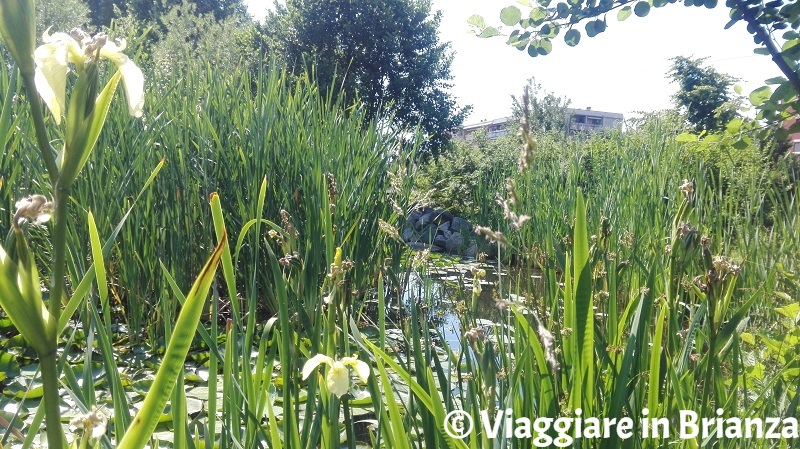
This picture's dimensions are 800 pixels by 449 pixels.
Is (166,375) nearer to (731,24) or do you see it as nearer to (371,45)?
(731,24)

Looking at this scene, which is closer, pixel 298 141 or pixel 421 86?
pixel 298 141

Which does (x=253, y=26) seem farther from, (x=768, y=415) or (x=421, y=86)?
(x=768, y=415)

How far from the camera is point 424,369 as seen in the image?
98 cm

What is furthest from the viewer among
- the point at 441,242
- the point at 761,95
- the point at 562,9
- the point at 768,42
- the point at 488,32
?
the point at 441,242

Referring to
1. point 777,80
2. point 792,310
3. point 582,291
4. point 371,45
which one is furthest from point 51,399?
point 371,45

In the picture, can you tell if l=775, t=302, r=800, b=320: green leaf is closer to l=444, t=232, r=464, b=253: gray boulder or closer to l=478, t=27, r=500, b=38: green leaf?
l=478, t=27, r=500, b=38: green leaf

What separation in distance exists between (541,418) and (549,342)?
40 centimetres

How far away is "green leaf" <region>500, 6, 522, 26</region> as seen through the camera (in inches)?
70.7

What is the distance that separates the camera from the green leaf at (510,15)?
180 cm

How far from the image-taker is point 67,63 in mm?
474

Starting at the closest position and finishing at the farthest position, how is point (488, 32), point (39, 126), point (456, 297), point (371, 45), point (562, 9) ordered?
point (39, 126) < point (562, 9) < point (488, 32) < point (456, 297) < point (371, 45)

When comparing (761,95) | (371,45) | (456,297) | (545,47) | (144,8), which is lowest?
(456,297)

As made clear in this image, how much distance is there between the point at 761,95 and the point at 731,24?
0.21 m

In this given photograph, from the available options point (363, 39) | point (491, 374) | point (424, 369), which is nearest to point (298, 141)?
point (424, 369)
